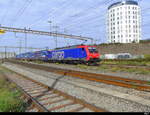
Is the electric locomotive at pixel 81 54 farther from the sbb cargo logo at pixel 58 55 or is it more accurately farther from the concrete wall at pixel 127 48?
the concrete wall at pixel 127 48

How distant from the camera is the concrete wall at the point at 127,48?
35.0m

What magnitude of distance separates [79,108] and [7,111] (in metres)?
2.53

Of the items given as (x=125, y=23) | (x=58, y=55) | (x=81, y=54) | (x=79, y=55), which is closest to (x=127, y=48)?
(x=58, y=55)

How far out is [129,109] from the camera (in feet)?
17.8

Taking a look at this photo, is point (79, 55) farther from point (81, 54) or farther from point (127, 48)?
point (127, 48)

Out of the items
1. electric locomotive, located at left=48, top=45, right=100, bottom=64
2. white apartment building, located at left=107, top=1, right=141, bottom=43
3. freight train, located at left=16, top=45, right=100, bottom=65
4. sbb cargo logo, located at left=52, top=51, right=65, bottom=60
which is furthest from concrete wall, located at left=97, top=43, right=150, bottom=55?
white apartment building, located at left=107, top=1, right=141, bottom=43

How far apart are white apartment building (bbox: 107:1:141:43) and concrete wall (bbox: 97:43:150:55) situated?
160 feet

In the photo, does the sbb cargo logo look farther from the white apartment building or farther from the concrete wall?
the white apartment building

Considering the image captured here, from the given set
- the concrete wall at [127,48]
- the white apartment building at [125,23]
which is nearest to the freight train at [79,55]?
the concrete wall at [127,48]

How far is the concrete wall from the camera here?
1379 inches

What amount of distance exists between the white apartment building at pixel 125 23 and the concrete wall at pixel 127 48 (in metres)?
48.8

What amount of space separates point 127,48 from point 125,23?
58.6 m

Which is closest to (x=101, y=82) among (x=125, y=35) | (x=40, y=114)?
(x=40, y=114)

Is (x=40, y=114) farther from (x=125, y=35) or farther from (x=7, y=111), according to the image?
(x=125, y=35)
